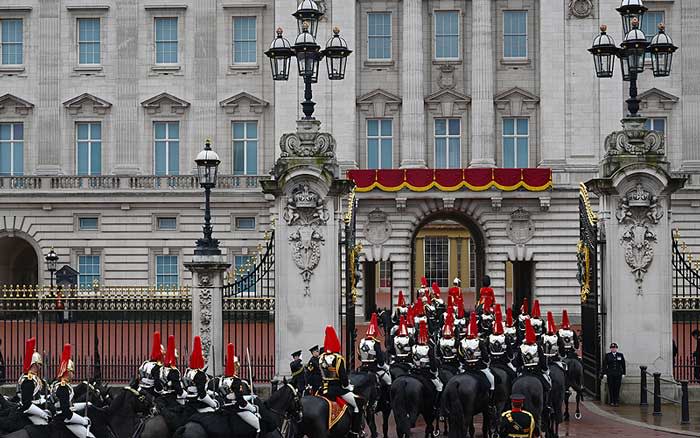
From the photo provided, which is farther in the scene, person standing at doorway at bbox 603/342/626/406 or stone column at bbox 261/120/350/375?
person standing at doorway at bbox 603/342/626/406

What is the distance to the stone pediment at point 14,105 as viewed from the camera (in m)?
56.2

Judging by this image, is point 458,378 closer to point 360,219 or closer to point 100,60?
point 360,219

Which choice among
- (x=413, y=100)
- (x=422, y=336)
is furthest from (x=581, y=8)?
(x=422, y=336)

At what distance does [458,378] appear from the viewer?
19.7m

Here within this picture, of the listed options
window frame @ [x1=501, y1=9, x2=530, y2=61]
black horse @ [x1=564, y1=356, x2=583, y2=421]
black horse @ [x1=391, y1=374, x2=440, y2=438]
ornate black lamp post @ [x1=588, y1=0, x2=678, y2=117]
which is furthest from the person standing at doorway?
window frame @ [x1=501, y1=9, x2=530, y2=61]

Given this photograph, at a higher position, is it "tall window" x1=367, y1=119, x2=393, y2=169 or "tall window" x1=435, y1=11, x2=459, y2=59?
"tall window" x1=435, y1=11, x2=459, y2=59

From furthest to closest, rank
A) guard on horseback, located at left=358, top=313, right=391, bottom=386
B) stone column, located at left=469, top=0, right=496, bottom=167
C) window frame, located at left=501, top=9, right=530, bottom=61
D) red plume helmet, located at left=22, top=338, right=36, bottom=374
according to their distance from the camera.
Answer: window frame, located at left=501, top=9, right=530, bottom=61 → stone column, located at left=469, top=0, right=496, bottom=167 → guard on horseback, located at left=358, top=313, right=391, bottom=386 → red plume helmet, located at left=22, top=338, right=36, bottom=374

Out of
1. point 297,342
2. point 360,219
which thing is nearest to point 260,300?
point 297,342

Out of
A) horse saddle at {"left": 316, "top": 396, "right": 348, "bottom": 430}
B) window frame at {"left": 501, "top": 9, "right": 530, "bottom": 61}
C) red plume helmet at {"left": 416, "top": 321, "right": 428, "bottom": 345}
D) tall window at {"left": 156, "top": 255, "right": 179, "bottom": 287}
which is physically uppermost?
window frame at {"left": 501, "top": 9, "right": 530, "bottom": 61}

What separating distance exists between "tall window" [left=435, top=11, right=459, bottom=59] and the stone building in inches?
2.8

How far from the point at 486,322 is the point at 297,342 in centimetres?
392

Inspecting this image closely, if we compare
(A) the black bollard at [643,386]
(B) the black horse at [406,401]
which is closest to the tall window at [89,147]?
(A) the black bollard at [643,386]

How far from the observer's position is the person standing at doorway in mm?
24250

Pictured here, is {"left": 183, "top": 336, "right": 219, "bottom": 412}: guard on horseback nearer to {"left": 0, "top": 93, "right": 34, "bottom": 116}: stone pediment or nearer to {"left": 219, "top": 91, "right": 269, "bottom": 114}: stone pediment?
{"left": 219, "top": 91, "right": 269, "bottom": 114}: stone pediment
